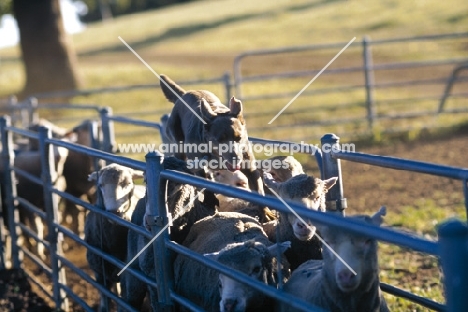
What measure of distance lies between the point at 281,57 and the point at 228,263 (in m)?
31.4

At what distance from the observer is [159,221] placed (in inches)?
191

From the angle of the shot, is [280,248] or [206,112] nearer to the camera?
[280,248]

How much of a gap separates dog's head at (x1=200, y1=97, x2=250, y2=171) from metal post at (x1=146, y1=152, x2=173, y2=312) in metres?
1.69

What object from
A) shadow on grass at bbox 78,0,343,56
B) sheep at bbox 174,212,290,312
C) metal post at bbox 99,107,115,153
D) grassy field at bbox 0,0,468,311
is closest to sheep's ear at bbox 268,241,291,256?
sheep at bbox 174,212,290,312

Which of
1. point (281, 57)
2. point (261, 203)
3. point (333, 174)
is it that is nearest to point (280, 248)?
point (261, 203)

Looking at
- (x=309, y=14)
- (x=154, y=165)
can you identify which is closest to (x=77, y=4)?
(x=309, y=14)

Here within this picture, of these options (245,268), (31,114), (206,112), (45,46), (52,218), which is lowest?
(52,218)

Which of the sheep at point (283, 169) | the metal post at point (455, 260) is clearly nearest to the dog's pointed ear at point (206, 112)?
the sheep at point (283, 169)

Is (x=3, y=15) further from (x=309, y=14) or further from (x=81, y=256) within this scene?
(x=81, y=256)

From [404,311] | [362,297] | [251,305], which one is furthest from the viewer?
[404,311]

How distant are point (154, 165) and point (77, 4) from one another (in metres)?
82.4

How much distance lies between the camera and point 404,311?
6242mm

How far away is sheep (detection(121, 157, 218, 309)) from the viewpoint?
533 cm

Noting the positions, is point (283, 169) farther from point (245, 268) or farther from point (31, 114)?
point (31, 114)
